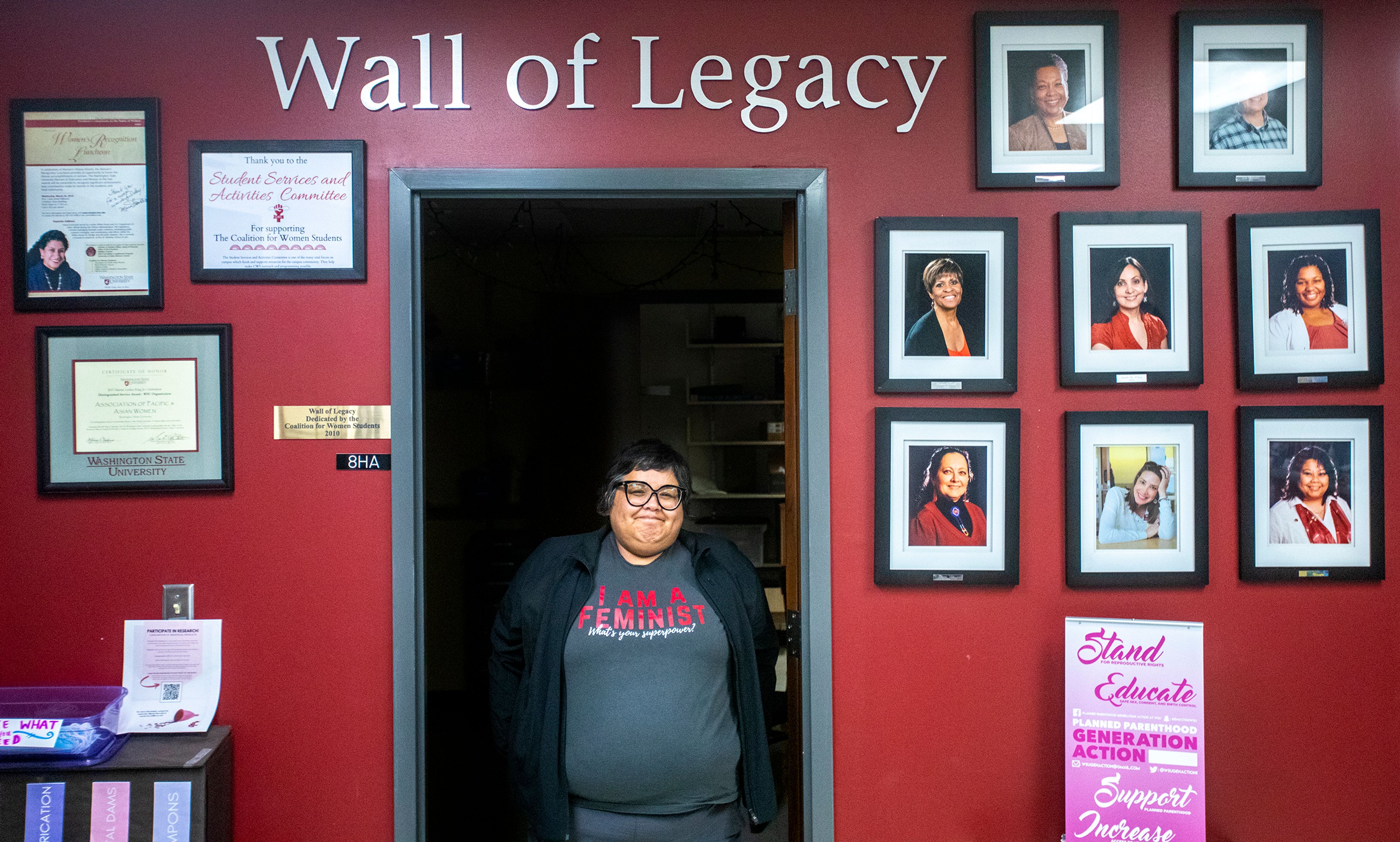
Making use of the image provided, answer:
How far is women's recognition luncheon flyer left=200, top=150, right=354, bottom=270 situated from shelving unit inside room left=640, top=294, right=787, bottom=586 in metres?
3.49

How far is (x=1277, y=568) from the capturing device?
7.01 feet

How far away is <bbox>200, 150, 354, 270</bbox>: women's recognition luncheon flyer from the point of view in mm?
2098

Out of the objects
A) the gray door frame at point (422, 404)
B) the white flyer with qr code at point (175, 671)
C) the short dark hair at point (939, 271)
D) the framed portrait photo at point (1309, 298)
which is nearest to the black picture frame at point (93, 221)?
the gray door frame at point (422, 404)

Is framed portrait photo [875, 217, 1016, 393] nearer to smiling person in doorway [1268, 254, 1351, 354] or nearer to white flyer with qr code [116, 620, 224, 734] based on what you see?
smiling person in doorway [1268, 254, 1351, 354]

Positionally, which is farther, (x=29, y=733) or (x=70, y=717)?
(x=70, y=717)

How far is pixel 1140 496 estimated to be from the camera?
2.13 meters

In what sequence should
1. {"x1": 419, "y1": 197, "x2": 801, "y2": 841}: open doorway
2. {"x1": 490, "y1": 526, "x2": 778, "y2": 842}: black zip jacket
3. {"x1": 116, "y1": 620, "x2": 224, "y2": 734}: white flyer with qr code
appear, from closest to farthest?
{"x1": 490, "y1": 526, "x2": 778, "y2": 842}: black zip jacket, {"x1": 116, "y1": 620, "x2": 224, "y2": 734}: white flyer with qr code, {"x1": 419, "y1": 197, "x2": 801, "y2": 841}: open doorway

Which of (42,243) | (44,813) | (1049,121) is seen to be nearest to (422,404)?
(42,243)

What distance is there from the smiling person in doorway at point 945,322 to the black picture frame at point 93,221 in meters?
2.01

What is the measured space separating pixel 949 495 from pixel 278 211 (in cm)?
192

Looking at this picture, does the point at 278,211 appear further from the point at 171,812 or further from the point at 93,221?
the point at 171,812

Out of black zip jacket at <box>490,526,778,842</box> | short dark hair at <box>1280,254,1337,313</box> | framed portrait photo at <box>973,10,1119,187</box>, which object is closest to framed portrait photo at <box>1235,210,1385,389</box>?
short dark hair at <box>1280,254,1337,313</box>

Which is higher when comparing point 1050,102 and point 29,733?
point 1050,102

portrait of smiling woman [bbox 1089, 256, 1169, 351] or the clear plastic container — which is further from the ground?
portrait of smiling woman [bbox 1089, 256, 1169, 351]
